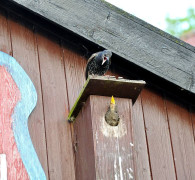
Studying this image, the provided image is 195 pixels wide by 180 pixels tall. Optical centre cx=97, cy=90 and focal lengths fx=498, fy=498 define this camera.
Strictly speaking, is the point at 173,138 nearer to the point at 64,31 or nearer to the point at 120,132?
the point at 120,132

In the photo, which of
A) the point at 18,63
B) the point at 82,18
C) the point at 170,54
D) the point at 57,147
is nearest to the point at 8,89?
the point at 18,63

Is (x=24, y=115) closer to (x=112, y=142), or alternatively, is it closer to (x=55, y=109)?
(x=55, y=109)

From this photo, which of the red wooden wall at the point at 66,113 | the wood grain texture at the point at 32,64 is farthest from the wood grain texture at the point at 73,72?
the wood grain texture at the point at 32,64

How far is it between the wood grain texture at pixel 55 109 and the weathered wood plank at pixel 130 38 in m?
0.21

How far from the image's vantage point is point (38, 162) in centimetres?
261

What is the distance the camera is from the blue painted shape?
259cm

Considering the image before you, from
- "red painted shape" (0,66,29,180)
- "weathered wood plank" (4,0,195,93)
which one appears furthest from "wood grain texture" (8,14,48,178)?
"weathered wood plank" (4,0,195,93)

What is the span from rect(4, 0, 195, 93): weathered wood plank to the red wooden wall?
0.67 ft

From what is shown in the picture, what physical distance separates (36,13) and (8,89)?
0.47 meters

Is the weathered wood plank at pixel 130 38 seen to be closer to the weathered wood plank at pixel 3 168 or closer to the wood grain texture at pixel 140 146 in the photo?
the wood grain texture at pixel 140 146

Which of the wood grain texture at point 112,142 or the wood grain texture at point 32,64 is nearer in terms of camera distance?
the wood grain texture at point 112,142

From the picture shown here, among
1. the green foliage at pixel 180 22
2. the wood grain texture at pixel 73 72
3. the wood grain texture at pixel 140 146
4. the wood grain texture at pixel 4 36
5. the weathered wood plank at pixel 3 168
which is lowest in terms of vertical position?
the weathered wood plank at pixel 3 168

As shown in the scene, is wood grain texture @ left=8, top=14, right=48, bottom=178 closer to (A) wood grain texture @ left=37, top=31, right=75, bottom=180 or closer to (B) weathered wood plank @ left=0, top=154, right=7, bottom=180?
→ (A) wood grain texture @ left=37, top=31, right=75, bottom=180

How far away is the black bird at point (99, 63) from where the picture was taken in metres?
2.90
